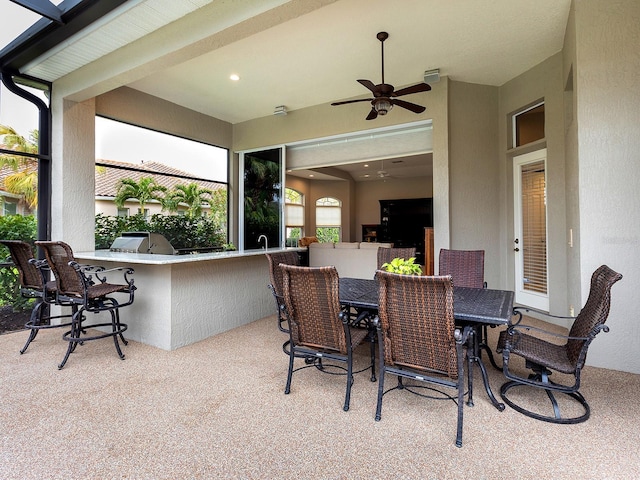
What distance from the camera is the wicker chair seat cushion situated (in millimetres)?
2126

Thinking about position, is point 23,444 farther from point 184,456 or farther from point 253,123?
point 253,123

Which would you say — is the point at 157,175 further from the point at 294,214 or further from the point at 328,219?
the point at 328,219

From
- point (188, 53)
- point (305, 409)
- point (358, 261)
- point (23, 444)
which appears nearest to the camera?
point (23, 444)

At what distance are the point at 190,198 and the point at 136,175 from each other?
3.25ft

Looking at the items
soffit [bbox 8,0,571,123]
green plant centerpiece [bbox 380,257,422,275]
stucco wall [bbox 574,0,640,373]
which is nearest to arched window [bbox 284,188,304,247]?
soffit [bbox 8,0,571,123]

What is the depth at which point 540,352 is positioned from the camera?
232 cm

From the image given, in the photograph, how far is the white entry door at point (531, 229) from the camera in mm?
4758

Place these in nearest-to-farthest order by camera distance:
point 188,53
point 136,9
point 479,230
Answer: point 136,9 < point 188,53 < point 479,230

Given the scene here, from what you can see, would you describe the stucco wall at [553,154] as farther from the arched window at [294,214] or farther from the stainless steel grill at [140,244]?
the arched window at [294,214]

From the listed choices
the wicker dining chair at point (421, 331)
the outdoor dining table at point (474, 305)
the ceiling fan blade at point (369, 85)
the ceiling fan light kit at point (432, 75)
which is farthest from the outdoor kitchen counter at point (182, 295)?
the ceiling fan light kit at point (432, 75)

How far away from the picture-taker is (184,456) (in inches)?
73.4

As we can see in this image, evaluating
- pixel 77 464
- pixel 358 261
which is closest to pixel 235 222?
pixel 358 261

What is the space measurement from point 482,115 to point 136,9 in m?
4.55

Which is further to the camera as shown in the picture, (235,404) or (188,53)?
(188,53)
